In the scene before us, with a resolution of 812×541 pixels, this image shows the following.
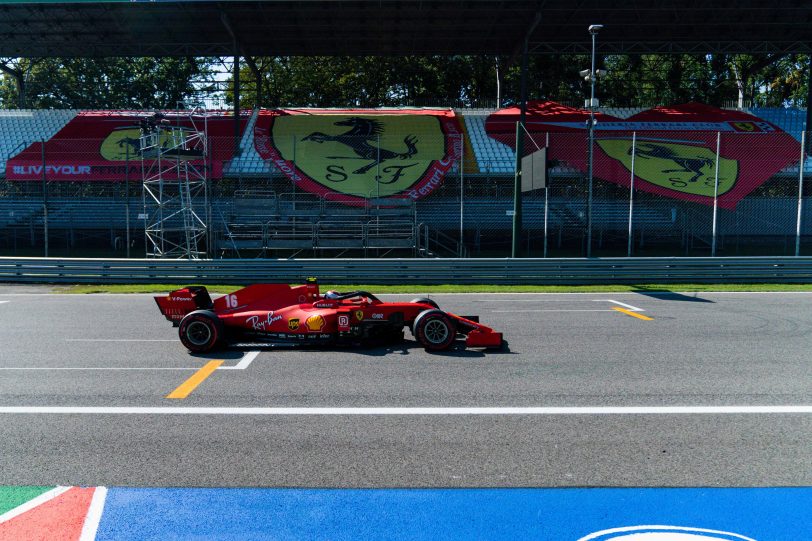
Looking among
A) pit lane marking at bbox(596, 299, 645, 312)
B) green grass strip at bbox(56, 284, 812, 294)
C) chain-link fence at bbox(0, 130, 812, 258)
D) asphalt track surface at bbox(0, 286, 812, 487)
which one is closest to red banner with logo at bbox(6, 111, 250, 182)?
chain-link fence at bbox(0, 130, 812, 258)

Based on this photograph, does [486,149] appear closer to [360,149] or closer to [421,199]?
[360,149]

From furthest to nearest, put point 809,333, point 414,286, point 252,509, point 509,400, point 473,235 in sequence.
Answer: point 473,235
point 414,286
point 809,333
point 509,400
point 252,509

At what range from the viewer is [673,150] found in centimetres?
2775

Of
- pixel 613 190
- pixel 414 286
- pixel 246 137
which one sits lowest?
pixel 414 286

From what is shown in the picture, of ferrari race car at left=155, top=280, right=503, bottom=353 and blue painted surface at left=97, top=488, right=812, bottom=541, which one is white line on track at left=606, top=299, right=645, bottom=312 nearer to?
ferrari race car at left=155, top=280, right=503, bottom=353

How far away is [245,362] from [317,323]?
3.28ft

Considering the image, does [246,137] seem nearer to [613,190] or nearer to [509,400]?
[613,190]

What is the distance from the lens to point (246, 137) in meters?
29.9

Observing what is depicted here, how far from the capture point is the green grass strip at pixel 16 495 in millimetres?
3752

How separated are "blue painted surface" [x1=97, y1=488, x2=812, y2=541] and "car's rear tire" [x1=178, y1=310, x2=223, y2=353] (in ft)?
13.0

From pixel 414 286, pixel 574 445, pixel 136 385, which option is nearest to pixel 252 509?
pixel 574 445

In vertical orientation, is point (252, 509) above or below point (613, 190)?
below

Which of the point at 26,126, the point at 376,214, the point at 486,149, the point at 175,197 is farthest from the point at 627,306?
the point at 26,126

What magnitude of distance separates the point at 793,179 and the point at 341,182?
60.9 ft
